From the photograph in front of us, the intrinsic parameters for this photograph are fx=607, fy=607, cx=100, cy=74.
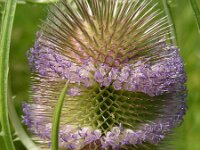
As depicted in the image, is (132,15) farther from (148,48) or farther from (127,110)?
(127,110)

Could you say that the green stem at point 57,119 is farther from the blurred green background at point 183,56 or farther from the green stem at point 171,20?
the blurred green background at point 183,56

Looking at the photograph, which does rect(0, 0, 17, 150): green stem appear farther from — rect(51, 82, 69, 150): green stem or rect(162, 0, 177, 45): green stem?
rect(162, 0, 177, 45): green stem

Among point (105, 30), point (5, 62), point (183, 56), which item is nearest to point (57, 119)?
point (5, 62)

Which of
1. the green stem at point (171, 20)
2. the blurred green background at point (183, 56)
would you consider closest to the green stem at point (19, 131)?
the green stem at point (171, 20)

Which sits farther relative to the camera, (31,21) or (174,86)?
(31,21)

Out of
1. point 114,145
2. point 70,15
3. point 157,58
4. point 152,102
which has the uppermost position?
point 70,15

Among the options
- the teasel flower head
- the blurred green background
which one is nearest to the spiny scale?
the teasel flower head

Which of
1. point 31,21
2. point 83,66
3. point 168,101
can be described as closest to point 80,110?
point 83,66
